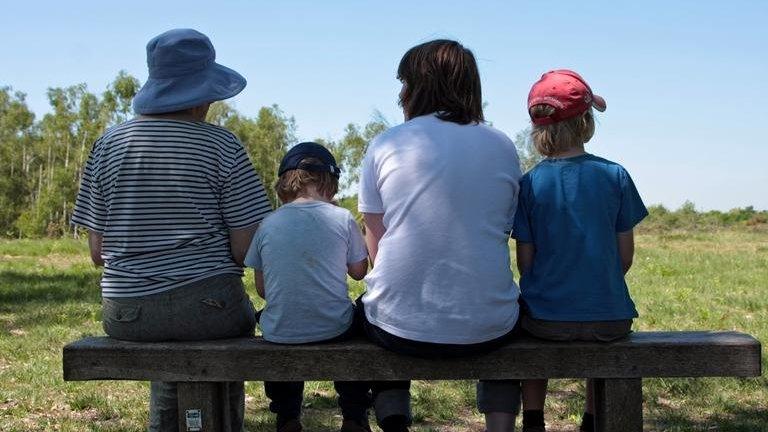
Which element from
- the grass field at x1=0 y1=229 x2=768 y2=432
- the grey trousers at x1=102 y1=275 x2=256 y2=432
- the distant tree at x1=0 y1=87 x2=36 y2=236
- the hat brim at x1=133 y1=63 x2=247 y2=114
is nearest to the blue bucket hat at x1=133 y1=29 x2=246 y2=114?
the hat brim at x1=133 y1=63 x2=247 y2=114

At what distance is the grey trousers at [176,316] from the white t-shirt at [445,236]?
1.86ft

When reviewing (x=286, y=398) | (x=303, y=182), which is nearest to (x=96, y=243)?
(x=303, y=182)

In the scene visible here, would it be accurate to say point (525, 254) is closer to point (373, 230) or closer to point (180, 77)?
point (373, 230)

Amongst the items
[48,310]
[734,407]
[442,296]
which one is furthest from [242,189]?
[48,310]

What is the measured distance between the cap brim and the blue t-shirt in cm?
22

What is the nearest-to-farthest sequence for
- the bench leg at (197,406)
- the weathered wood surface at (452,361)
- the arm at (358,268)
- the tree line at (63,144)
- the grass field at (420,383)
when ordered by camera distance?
the weathered wood surface at (452,361)
the bench leg at (197,406)
the arm at (358,268)
the grass field at (420,383)
the tree line at (63,144)

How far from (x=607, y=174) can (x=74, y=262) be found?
12.6 m

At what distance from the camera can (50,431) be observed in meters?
4.69

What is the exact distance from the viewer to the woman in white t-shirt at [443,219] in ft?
9.87

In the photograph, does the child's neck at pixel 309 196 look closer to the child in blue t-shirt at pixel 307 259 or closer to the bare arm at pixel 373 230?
the child in blue t-shirt at pixel 307 259

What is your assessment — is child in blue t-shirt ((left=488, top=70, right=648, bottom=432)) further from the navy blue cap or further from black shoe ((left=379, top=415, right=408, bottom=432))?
the navy blue cap

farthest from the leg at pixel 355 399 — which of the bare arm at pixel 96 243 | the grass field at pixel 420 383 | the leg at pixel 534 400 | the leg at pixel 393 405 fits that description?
the grass field at pixel 420 383

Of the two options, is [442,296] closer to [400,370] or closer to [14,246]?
[400,370]

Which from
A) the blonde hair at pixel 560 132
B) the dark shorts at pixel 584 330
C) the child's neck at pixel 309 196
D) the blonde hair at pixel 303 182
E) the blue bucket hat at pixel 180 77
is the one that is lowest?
the dark shorts at pixel 584 330
